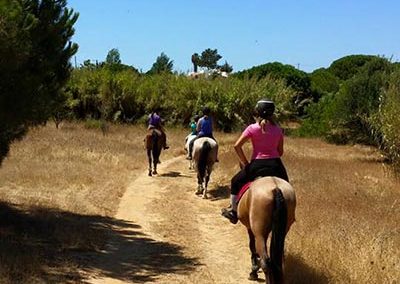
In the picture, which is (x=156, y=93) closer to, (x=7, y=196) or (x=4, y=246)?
(x=7, y=196)

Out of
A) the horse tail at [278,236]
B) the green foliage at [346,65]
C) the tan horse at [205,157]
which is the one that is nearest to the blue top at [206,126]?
the tan horse at [205,157]

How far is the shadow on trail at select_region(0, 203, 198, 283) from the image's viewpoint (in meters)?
8.11

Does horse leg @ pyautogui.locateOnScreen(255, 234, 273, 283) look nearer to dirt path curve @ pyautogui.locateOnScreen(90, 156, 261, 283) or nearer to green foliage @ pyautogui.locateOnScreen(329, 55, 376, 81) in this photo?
dirt path curve @ pyautogui.locateOnScreen(90, 156, 261, 283)

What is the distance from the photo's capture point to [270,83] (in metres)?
42.7

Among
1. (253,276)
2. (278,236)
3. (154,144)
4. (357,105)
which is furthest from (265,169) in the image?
(357,105)

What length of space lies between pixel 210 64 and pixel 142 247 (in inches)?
4131

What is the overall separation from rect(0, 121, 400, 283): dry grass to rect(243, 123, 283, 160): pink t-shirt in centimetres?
174

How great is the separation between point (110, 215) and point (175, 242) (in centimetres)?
271

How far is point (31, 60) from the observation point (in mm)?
9984

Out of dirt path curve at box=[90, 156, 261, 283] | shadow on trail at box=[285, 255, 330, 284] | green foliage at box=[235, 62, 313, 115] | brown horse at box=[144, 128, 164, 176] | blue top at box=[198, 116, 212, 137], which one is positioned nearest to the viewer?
shadow on trail at box=[285, 255, 330, 284]

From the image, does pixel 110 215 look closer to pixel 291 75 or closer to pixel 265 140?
pixel 265 140

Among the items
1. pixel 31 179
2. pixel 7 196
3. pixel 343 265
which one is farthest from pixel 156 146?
pixel 343 265

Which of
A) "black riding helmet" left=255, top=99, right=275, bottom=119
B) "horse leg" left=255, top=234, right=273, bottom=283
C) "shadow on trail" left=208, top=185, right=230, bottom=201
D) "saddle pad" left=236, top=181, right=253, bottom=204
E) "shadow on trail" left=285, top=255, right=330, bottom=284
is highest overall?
"black riding helmet" left=255, top=99, right=275, bottom=119

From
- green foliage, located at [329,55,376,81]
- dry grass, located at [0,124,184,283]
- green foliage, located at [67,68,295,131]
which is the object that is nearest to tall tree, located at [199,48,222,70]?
green foliage, located at [329,55,376,81]
